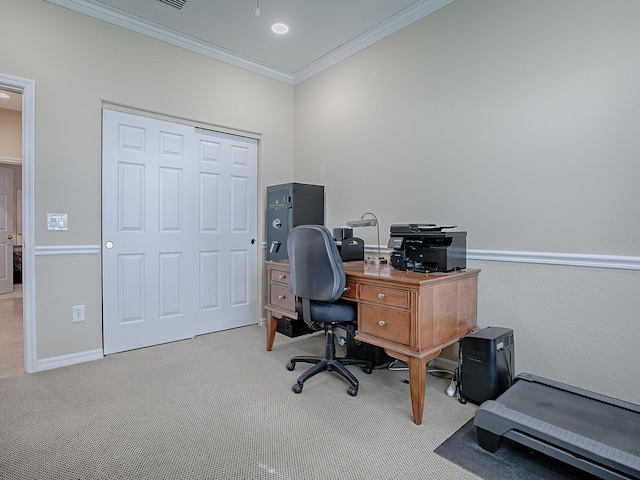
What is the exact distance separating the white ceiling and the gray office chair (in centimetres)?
190

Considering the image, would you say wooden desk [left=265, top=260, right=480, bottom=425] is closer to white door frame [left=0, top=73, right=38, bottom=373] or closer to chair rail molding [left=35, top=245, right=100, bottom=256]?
chair rail molding [left=35, top=245, right=100, bottom=256]

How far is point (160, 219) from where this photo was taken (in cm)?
319

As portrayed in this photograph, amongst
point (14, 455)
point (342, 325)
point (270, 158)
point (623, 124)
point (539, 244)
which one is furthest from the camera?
point (270, 158)

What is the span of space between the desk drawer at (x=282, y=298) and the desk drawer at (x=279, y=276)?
0.16 ft

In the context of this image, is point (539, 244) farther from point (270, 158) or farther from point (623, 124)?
point (270, 158)

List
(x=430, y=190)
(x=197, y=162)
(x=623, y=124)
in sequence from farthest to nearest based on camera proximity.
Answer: (x=197, y=162)
(x=430, y=190)
(x=623, y=124)

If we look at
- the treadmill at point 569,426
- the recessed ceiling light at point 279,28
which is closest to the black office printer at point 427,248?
the treadmill at point 569,426

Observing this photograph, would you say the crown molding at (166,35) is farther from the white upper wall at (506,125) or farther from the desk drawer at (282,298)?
the desk drawer at (282,298)

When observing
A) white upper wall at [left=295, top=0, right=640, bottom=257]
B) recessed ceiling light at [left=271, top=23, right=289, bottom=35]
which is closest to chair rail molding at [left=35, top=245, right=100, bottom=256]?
white upper wall at [left=295, top=0, right=640, bottom=257]

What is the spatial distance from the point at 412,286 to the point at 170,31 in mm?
3086

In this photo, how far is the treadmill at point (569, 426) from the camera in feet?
4.44

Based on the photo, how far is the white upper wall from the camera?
1938 mm

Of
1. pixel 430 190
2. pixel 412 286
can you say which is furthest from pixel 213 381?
pixel 430 190

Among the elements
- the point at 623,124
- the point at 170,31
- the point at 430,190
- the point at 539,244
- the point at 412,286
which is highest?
the point at 170,31
